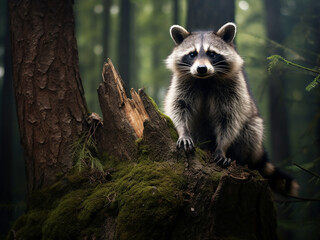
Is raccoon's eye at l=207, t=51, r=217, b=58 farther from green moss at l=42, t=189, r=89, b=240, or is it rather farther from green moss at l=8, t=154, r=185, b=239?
green moss at l=42, t=189, r=89, b=240

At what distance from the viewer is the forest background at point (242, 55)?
672cm

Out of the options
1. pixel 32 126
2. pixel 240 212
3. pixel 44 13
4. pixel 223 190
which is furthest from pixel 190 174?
pixel 44 13

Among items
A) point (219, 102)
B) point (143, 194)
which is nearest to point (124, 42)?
point (219, 102)

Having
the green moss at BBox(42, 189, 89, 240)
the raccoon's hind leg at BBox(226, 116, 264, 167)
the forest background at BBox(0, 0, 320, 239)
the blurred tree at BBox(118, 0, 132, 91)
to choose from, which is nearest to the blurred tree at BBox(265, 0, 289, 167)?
the forest background at BBox(0, 0, 320, 239)

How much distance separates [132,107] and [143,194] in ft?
4.33

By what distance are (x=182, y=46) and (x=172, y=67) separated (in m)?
0.35

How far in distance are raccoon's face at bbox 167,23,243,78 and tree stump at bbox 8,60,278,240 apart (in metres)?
1.02

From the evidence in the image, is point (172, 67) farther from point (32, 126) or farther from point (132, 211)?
point (132, 211)

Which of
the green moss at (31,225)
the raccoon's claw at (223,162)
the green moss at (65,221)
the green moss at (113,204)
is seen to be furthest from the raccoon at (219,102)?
the green moss at (31,225)

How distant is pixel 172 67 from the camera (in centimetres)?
453

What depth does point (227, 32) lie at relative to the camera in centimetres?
443

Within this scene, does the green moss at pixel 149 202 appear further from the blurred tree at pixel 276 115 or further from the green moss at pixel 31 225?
the blurred tree at pixel 276 115

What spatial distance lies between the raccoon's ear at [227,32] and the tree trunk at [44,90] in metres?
2.26

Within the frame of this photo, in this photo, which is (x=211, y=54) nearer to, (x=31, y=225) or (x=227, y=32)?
(x=227, y=32)
